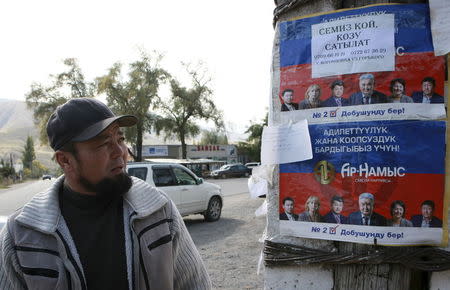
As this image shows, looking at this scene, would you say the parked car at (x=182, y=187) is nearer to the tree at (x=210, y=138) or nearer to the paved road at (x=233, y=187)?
Answer: the paved road at (x=233, y=187)

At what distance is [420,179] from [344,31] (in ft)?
2.43

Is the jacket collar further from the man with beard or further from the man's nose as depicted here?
the man's nose

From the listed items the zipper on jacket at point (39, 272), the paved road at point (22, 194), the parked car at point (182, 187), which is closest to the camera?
the zipper on jacket at point (39, 272)

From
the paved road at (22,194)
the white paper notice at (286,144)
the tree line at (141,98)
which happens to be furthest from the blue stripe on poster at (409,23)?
the tree line at (141,98)

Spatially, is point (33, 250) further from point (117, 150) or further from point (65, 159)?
point (117, 150)

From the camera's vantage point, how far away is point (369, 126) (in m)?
1.64

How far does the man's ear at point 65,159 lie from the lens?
1.72 meters

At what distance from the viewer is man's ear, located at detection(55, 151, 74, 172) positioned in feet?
5.64

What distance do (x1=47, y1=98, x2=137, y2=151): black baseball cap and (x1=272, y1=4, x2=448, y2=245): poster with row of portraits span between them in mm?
904

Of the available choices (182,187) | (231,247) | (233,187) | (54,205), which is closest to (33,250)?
(54,205)

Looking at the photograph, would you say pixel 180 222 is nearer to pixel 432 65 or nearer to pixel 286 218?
pixel 286 218

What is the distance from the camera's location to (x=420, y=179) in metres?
1.58

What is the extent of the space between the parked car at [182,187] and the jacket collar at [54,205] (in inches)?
279

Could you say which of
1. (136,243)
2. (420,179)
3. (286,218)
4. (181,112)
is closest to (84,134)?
(136,243)
